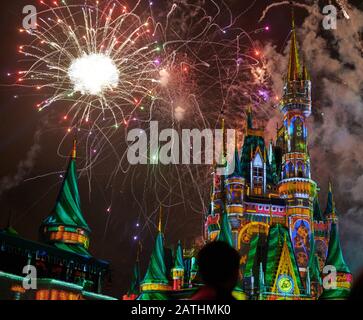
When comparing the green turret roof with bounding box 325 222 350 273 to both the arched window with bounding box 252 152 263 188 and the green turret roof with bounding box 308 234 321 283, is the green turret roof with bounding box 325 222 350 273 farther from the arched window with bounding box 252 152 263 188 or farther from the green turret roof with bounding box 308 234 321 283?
the arched window with bounding box 252 152 263 188

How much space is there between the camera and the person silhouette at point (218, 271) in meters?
5.33

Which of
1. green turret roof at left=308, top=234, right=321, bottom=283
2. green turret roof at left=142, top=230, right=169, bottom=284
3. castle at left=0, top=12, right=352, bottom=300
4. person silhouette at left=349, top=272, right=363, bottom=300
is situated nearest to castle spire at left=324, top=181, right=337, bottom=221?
castle at left=0, top=12, right=352, bottom=300

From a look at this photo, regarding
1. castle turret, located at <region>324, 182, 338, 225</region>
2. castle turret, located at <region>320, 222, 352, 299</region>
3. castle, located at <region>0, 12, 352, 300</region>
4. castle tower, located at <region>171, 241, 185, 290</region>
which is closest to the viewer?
castle, located at <region>0, 12, 352, 300</region>

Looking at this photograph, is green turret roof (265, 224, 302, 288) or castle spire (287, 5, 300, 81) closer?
green turret roof (265, 224, 302, 288)

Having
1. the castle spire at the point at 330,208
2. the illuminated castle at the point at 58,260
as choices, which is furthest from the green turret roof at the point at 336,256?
the illuminated castle at the point at 58,260

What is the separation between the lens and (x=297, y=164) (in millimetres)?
62906

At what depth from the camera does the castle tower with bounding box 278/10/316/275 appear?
6040cm

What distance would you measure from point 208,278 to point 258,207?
58967mm

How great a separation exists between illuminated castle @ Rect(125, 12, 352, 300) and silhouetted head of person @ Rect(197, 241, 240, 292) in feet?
151

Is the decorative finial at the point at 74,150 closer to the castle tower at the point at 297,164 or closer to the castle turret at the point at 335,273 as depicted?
the castle tower at the point at 297,164

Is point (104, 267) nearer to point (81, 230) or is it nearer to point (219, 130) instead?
point (81, 230)
